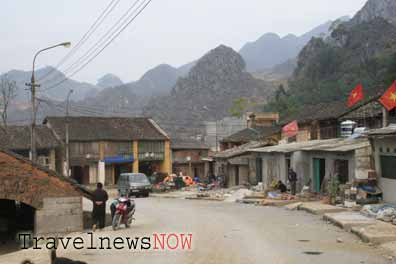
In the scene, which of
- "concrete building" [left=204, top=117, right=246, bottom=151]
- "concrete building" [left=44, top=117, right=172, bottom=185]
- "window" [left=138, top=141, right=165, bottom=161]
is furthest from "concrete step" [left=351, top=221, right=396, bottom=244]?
"concrete building" [left=204, top=117, right=246, bottom=151]

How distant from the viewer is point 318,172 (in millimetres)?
30453

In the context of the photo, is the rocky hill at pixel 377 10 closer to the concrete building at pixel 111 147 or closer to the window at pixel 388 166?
the concrete building at pixel 111 147

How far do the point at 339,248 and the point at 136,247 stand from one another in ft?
17.6

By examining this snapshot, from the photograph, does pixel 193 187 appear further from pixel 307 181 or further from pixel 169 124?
pixel 169 124

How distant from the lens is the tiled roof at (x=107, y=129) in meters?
64.4

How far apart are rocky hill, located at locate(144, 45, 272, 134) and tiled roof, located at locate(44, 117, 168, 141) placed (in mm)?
30826

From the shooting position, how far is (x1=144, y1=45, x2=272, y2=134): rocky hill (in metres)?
110

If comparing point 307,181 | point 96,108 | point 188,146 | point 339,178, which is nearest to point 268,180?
point 307,181

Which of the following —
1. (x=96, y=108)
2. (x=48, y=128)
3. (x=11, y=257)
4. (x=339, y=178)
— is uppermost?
(x=96, y=108)

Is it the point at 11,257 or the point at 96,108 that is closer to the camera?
the point at 11,257

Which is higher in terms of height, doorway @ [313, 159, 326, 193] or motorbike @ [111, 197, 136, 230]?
doorway @ [313, 159, 326, 193]

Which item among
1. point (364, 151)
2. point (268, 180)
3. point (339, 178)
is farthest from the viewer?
point (268, 180)

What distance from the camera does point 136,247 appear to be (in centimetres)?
1452
